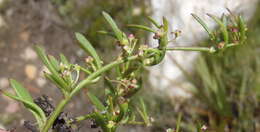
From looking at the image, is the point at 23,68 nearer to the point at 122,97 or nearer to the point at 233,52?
the point at 233,52

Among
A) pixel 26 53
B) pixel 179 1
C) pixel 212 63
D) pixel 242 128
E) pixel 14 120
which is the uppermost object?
pixel 179 1

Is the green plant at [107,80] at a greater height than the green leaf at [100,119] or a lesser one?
greater

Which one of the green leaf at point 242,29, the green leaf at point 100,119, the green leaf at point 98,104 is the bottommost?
the green leaf at point 100,119

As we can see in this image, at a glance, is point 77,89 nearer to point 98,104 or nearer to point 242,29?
point 98,104

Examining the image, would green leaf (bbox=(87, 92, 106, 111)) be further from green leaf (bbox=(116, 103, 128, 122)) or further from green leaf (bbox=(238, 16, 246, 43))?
green leaf (bbox=(238, 16, 246, 43))

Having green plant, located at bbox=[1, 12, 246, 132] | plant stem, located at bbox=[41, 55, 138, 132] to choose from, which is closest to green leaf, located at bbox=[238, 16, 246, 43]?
green plant, located at bbox=[1, 12, 246, 132]

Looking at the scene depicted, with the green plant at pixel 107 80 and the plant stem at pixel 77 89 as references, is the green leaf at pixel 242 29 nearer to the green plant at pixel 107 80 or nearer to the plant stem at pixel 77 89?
the green plant at pixel 107 80

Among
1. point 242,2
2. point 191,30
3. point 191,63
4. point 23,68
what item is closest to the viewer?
point 242,2

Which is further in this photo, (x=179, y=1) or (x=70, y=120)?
(x=179, y=1)

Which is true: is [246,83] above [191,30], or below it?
below

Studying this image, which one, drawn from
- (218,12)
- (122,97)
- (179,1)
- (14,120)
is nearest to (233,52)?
(218,12)

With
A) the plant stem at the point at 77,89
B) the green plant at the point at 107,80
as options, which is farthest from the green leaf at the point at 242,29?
the plant stem at the point at 77,89
